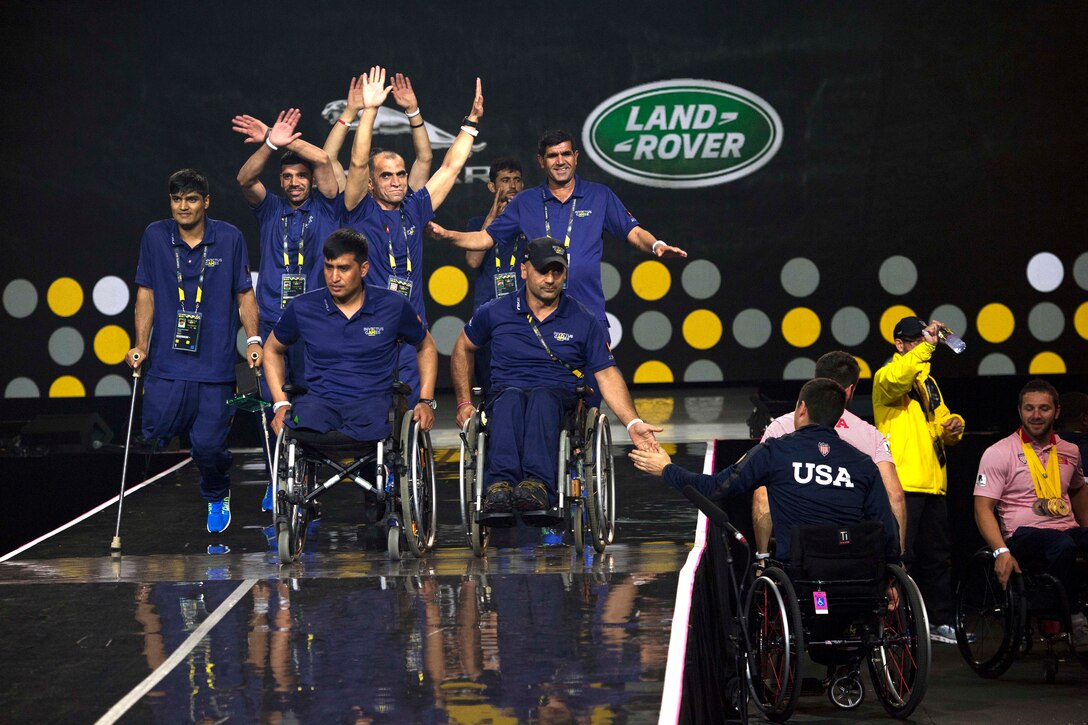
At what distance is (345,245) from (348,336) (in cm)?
29

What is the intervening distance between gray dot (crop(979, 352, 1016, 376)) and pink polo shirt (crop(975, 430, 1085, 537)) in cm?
355

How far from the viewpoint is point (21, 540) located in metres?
6.70

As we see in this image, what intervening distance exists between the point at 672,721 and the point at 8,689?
1.51 m

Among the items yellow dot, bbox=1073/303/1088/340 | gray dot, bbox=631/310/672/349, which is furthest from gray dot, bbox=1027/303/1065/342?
gray dot, bbox=631/310/672/349

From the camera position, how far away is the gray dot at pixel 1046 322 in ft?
29.1

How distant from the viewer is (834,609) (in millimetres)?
4059

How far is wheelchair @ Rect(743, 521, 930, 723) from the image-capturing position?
13.1 ft

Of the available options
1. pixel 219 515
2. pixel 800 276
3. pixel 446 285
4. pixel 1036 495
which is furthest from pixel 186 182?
pixel 800 276

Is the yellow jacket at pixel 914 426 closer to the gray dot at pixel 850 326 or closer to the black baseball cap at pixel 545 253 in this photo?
the black baseball cap at pixel 545 253

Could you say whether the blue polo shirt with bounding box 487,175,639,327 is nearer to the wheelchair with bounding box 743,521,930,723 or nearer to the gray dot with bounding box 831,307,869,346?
the wheelchair with bounding box 743,521,930,723

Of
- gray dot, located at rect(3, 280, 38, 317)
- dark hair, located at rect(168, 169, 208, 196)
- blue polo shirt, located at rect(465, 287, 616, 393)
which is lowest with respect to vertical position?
blue polo shirt, located at rect(465, 287, 616, 393)

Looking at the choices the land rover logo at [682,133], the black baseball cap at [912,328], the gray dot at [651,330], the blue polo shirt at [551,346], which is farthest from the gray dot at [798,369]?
the blue polo shirt at [551,346]

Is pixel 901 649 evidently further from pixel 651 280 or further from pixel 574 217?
pixel 651 280

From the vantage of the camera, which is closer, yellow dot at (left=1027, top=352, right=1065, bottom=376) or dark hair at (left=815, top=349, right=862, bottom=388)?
dark hair at (left=815, top=349, right=862, bottom=388)
